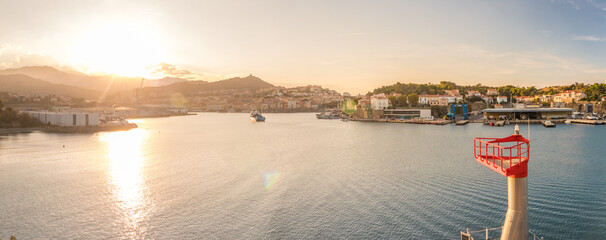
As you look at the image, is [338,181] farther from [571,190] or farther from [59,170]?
[59,170]

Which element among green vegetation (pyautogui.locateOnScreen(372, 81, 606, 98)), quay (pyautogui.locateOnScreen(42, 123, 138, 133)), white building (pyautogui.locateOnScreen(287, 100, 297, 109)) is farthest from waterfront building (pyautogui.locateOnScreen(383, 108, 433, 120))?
white building (pyautogui.locateOnScreen(287, 100, 297, 109))

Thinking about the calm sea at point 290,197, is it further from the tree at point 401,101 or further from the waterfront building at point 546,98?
the waterfront building at point 546,98

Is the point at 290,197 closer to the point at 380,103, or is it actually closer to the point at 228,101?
the point at 380,103

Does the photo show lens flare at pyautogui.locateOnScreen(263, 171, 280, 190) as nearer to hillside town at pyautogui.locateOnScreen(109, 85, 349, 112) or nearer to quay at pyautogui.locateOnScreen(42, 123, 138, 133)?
quay at pyautogui.locateOnScreen(42, 123, 138, 133)

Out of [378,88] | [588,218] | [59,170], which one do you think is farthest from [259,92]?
[588,218]

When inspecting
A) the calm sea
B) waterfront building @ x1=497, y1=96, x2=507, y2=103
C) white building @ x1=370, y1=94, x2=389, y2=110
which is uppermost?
waterfront building @ x1=497, y1=96, x2=507, y2=103

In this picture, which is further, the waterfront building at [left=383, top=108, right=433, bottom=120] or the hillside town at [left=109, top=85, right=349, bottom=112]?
the hillside town at [left=109, top=85, right=349, bottom=112]

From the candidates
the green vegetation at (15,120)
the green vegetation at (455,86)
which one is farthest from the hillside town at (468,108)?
the green vegetation at (15,120)

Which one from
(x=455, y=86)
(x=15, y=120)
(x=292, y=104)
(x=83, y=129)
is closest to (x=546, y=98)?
(x=455, y=86)
